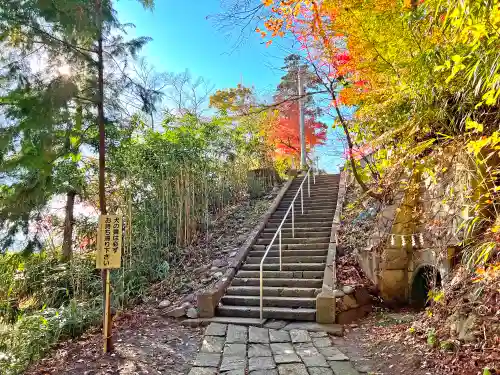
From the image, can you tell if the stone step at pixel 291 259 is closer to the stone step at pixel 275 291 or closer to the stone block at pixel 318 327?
the stone step at pixel 275 291

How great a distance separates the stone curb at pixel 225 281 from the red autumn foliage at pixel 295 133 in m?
7.89

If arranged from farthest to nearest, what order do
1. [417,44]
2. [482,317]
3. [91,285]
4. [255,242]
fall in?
[255,242], [91,285], [417,44], [482,317]

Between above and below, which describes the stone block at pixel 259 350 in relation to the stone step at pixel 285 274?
below

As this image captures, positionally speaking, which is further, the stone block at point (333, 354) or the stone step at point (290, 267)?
the stone step at point (290, 267)

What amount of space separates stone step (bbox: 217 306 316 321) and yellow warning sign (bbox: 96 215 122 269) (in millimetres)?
2085

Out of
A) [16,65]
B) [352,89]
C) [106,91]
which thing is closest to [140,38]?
[106,91]

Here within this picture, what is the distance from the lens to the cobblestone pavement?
138 inches

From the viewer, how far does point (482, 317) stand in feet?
9.39

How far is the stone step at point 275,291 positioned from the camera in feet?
18.5

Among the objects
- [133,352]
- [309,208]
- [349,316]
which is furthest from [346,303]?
[309,208]

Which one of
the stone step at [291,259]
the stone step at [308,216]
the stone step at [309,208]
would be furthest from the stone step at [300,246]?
the stone step at [309,208]

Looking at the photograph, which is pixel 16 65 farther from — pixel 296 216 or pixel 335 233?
pixel 296 216

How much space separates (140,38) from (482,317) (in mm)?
4751

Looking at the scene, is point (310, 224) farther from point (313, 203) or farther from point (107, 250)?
point (107, 250)
